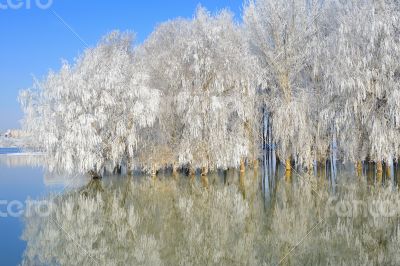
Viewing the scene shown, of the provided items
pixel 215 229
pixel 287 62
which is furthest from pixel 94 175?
pixel 215 229

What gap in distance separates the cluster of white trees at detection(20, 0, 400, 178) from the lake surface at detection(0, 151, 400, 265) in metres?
2.47

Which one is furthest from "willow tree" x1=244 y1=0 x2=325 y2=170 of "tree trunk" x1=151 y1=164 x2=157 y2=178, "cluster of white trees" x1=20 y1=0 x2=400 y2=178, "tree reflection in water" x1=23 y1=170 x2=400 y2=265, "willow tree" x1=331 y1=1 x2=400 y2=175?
"tree trunk" x1=151 y1=164 x2=157 y2=178

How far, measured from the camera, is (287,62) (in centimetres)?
1952

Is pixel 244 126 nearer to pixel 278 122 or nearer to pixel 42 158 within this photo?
pixel 278 122

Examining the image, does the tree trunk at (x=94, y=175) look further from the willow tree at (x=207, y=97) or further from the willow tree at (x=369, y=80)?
the willow tree at (x=369, y=80)

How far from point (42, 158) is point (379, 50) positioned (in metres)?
13.9

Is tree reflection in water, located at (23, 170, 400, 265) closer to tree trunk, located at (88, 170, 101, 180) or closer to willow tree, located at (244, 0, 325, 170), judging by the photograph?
tree trunk, located at (88, 170, 101, 180)

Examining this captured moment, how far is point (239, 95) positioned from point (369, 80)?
5.30m

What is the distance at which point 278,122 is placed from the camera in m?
18.6

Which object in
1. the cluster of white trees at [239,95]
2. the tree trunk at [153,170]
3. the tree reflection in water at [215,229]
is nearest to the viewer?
the tree reflection in water at [215,229]

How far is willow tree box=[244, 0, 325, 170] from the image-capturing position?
60.7 ft

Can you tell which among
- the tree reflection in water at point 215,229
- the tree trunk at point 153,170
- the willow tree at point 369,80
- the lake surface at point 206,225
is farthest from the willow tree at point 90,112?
the willow tree at point 369,80

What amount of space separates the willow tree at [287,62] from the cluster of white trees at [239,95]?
52 millimetres

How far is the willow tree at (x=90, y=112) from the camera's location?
52.0ft
